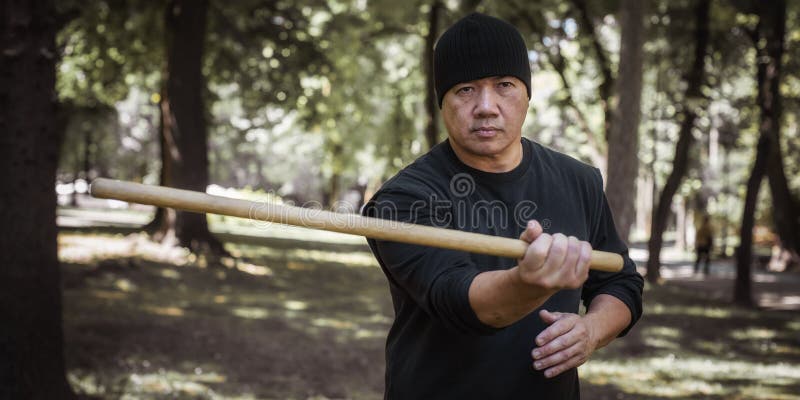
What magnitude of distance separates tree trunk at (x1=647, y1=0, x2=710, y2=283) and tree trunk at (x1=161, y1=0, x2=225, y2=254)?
30.8 feet

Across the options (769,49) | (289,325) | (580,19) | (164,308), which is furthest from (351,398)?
(580,19)

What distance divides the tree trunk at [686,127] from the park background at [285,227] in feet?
0.16

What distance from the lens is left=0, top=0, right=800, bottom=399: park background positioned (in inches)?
227

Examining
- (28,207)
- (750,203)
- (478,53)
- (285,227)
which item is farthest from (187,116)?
(478,53)

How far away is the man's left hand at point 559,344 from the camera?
2.32m

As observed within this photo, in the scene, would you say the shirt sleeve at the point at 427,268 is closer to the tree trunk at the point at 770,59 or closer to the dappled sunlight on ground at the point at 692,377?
the dappled sunlight on ground at the point at 692,377

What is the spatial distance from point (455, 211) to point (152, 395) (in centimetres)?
517

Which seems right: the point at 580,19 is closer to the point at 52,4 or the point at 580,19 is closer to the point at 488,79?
the point at 52,4

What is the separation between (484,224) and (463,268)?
269mm

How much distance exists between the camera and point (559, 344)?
2322 millimetres

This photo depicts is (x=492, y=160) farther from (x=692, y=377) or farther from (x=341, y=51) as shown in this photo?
(x=341, y=51)

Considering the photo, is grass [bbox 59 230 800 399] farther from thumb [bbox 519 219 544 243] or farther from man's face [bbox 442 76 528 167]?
thumb [bbox 519 219 544 243]

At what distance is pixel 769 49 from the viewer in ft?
47.9

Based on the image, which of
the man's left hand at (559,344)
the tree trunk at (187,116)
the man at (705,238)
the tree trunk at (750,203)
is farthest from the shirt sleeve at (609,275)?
the man at (705,238)
